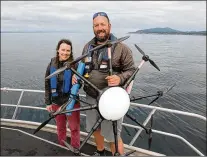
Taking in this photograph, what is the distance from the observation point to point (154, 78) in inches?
1362

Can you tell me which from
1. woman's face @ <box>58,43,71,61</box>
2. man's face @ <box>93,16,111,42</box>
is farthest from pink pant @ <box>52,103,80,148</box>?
man's face @ <box>93,16,111,42</box>

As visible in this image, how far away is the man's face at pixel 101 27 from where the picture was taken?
3564 mm

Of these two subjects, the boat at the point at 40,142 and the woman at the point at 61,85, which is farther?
the boat at the point at 40,142

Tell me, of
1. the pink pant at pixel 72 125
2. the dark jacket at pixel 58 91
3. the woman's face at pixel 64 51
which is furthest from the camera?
the pink pant at pixel 72 125

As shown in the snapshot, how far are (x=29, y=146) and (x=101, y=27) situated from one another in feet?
11.1

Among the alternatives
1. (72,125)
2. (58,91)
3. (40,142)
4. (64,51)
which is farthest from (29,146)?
(64,51)

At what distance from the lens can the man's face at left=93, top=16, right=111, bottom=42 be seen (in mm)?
3564

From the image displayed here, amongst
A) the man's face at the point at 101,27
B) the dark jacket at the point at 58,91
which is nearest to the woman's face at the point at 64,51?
the dark jacket at the point at 58,91

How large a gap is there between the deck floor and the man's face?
270cm

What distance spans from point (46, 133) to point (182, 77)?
33.7m

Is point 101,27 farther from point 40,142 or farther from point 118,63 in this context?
point 40,142

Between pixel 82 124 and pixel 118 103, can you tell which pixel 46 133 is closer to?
pixel 118 103

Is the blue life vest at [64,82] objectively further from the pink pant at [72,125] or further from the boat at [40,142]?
the boat at [40,142]

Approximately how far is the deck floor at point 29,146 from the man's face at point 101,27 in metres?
2.70
